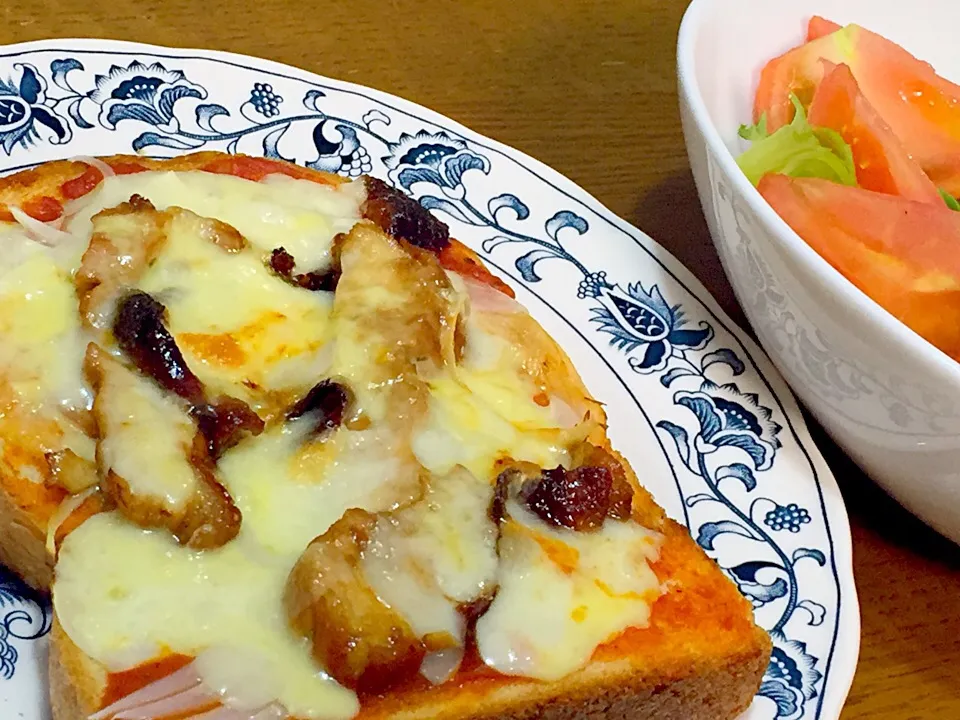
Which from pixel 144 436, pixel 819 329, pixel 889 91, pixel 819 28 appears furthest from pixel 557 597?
pixel 819 28

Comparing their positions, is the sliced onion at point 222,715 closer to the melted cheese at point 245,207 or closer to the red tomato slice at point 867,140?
the melted cheese at point 245,207

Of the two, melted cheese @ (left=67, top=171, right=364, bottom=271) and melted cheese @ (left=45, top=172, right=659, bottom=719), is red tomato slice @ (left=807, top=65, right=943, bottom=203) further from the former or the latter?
melted cheese @ (left=67, top=171, right=364, bottom=271)

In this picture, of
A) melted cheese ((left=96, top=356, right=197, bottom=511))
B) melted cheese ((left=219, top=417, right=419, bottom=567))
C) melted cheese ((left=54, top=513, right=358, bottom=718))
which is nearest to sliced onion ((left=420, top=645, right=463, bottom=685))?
melted cheese ((left=54, top=513, right=358, bottom=718))

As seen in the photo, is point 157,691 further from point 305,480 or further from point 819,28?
point 819,28

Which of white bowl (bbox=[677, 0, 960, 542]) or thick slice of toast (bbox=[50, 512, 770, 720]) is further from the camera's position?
white bowl (bbox=[677, 0, 960, 542])

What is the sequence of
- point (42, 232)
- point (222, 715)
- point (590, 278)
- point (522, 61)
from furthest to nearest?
point (522, 61) < point (590, 278) < point (42, 232) < point (222, 715)
